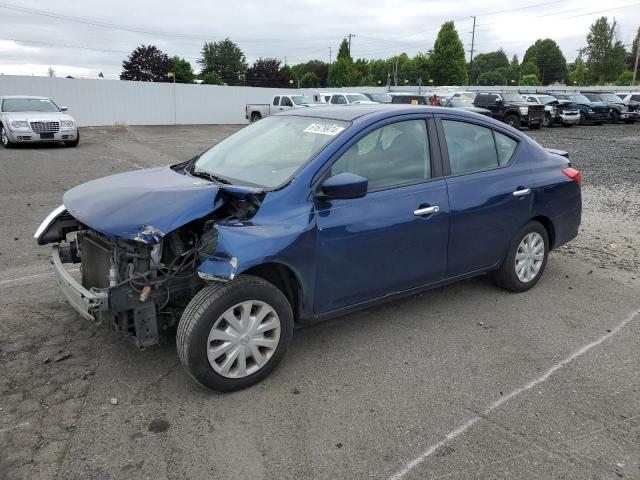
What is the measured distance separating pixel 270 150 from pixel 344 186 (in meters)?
0.96

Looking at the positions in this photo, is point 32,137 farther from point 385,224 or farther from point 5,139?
point 385,224

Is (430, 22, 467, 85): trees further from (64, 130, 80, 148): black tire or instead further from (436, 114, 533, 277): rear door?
(436, 114, 533, 277): rear door

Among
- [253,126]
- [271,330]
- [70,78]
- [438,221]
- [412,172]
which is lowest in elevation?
[271,330]

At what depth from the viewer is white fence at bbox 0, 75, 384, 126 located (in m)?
28.6

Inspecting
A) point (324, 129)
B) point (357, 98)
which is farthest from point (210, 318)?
point (357, 98)

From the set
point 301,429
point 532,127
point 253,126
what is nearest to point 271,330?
point 301,429

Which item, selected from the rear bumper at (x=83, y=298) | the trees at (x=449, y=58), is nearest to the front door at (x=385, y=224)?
the rear bumper at (x=83, y=298)

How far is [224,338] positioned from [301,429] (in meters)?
0.71

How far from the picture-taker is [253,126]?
4863mm

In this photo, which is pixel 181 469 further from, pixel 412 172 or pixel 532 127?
pixel 532 127

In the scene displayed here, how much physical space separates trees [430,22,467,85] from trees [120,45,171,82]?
35422 millimetres

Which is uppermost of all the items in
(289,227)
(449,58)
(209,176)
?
(449,58)

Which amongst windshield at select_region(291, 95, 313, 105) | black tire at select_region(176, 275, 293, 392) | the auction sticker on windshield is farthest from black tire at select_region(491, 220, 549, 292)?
windshield at select_region(291, 95, 313, 105)

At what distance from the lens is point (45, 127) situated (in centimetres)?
1599
